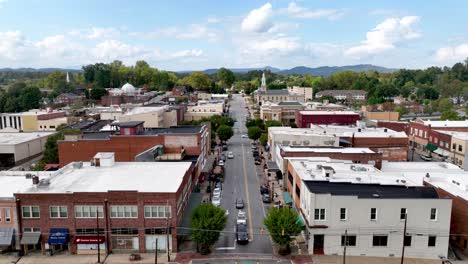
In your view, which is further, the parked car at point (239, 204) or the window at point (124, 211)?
the parked car at point (239, 204)

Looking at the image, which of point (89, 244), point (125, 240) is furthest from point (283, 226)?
point (89, 244)

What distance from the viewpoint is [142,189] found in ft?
125

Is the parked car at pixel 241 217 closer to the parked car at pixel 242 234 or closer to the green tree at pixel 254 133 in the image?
the parked car at pixel 242 234

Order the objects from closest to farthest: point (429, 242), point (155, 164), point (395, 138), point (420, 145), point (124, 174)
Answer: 1. point (429, 242)
2. point (124, 174)
3. point (155, 164)
4. point (395, 138)
5. point (420, 145)

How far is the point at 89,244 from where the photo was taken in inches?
1453

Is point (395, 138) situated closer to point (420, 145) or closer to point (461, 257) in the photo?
point (420, 145)

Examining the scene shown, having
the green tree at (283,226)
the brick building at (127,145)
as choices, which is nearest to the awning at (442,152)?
the brick building at (127,145)

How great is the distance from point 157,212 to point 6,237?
14654 millimetres

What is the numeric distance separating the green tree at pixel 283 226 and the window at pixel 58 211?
64.9 feet

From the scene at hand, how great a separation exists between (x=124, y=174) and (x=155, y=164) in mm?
5900

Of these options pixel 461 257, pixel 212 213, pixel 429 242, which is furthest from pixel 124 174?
pixel 461 257

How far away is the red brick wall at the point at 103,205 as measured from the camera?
36500 millimetres

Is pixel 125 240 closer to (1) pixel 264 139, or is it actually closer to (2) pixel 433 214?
(2) pixel 433 214

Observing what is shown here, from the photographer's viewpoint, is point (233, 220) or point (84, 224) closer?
point (84, 224)
